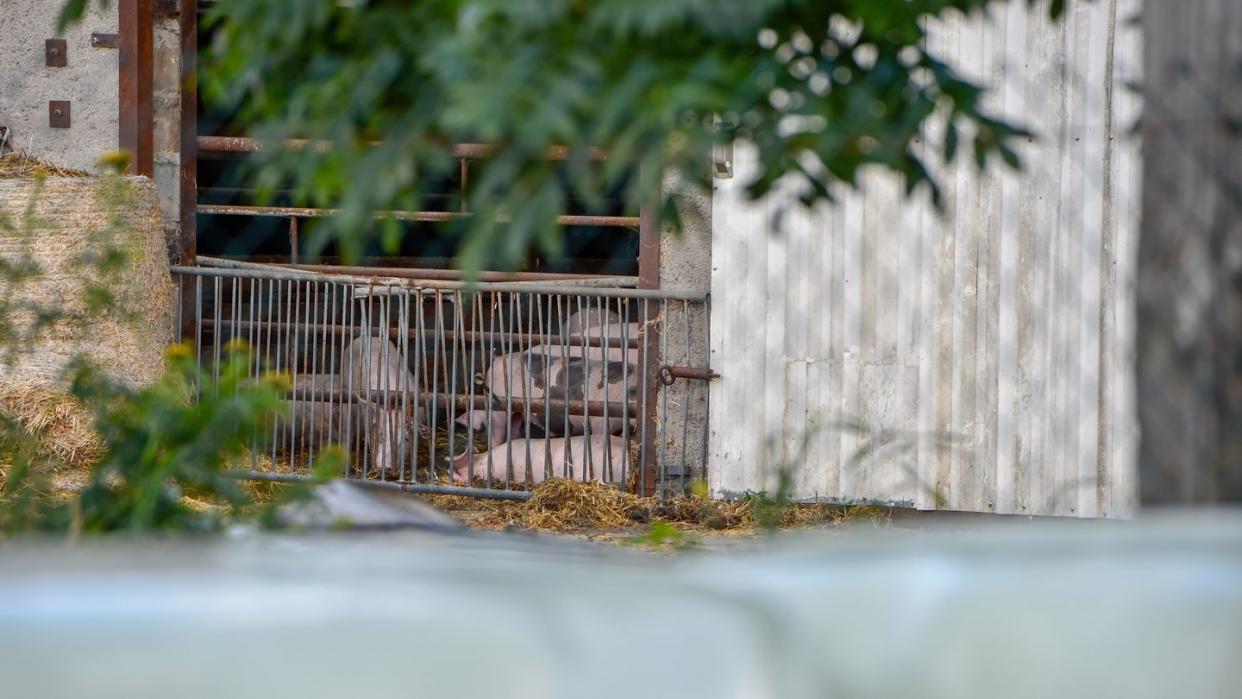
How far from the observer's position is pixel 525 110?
1.51 meters

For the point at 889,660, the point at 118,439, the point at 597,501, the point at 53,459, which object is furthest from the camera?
the point at 597,501

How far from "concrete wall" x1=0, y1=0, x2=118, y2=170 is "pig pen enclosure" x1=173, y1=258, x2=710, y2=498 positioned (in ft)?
2.56

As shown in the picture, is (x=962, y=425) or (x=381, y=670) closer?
(x=381, y=670)

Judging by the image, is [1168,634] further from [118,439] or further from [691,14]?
[118,439]

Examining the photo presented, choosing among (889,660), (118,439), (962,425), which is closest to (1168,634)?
(889,660)

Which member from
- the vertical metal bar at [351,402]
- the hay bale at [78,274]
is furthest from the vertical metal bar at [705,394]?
the hay bale at [78,274]

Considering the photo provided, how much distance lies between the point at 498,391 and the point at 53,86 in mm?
2558

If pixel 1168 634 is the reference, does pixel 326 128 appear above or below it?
above

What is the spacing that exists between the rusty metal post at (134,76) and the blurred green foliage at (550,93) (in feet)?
14.5

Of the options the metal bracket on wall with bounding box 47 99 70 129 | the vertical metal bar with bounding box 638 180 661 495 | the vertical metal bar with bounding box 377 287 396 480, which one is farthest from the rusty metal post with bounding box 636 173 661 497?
the metal bracket on wall with bounding box 47 99 70 129

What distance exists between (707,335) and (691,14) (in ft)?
14.1

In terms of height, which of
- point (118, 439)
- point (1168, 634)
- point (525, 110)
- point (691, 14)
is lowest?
point (1168, 634)

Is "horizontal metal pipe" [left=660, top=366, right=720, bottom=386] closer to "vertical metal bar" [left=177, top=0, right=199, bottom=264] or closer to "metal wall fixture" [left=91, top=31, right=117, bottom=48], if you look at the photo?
"vertical metal bar" [left=177, top=0, right=199, bottom=264]

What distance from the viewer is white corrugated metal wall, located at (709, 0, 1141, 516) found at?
17.3 feet
